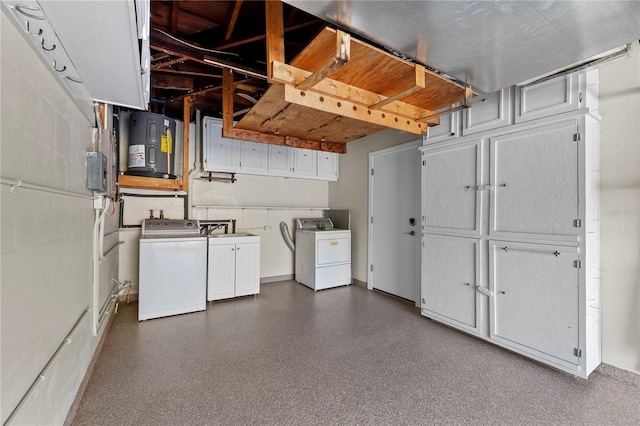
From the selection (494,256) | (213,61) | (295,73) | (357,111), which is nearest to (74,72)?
(213,61)

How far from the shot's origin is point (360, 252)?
4527mm

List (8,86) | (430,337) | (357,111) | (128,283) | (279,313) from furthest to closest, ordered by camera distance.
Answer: (128,283) < (279,313) < (430,337) < (357,111) < (8,86)

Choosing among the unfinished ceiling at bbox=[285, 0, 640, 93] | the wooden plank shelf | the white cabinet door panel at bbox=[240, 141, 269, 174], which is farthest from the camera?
the white cabinet door panel at bbox=[240, 141, 269, 174]

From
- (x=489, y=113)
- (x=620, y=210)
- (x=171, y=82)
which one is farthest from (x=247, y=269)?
(x=620, y=210)

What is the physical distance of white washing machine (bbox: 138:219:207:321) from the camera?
3.00 meters

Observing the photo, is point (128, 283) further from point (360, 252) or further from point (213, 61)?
point (360, 252)

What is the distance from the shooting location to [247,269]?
379 cm

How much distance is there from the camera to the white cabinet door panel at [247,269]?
147 inches

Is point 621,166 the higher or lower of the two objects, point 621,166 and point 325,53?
the lower

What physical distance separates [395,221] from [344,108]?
209 centimetres

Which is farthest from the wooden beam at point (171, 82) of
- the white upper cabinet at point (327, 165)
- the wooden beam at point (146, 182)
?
the white upper cabinet at point (327, 165)

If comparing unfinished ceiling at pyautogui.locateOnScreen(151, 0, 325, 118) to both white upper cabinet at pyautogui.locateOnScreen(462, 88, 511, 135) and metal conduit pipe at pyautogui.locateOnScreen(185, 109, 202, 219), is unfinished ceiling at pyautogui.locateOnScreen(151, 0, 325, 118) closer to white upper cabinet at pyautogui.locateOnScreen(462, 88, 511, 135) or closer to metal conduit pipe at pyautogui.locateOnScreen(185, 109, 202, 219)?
metal conduit pipe at pyautogui.locateOnScreen(185, 109, 202, 219)

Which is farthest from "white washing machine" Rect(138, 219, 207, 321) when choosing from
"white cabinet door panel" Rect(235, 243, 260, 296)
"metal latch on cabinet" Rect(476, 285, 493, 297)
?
"metal latch on cabinet" Rect(476, 285, 493, 297)

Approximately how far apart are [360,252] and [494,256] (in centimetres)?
225
